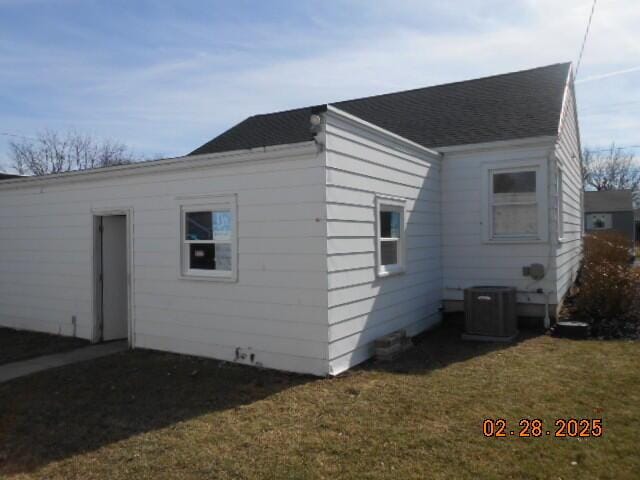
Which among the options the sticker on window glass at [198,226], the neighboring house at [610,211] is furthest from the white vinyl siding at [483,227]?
the neighboring house at [610,211]

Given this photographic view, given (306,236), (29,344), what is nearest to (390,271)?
(306,236)

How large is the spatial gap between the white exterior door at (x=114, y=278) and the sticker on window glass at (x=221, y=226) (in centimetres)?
273

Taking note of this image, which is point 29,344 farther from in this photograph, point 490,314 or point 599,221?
point 599,221

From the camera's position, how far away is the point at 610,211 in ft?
129

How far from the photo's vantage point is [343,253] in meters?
6.59

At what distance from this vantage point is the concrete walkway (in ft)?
23.3

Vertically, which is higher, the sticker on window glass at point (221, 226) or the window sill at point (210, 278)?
the sticker on window glass at point (221, 226)

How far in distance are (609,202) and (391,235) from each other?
3838cm

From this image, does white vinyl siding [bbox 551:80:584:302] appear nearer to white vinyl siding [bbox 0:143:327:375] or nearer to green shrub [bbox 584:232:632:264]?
green shrub [bbox 584:232:632:264]

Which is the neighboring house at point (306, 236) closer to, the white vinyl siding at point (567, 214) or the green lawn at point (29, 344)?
the white vinyl siding at point (567, 214)

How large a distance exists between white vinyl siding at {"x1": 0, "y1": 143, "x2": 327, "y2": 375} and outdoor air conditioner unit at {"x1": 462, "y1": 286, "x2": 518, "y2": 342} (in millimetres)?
3358

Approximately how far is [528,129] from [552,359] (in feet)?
15.6

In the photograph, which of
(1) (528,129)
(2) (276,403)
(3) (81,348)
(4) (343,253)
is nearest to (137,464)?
(2) (276,403)

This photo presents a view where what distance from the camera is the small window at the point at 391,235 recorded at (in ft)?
25.5
